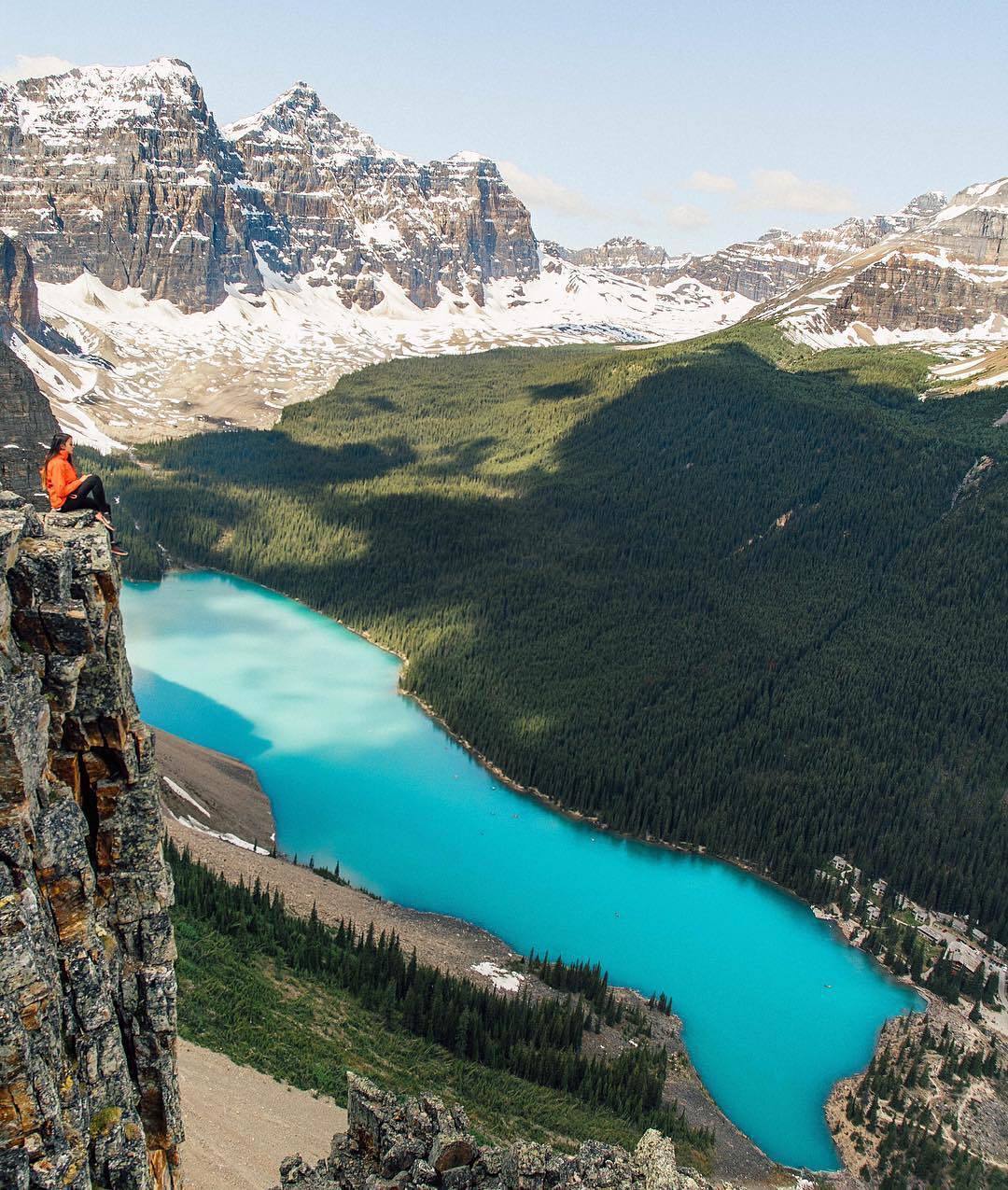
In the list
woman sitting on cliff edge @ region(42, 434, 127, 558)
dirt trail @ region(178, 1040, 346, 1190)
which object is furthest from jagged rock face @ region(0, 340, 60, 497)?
woman sitting on cliff edge @ region(42, 434, 127, 558)

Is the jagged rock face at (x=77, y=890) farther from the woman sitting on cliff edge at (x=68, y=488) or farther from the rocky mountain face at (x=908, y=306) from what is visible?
the rocky mountain face at (x=908, y=306)

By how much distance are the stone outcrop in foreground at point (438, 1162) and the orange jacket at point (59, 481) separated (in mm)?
13187

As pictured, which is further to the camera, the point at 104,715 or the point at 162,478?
the point at 162,478

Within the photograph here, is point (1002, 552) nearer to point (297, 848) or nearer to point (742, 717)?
point (742, 717)

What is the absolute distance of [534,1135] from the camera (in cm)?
3431

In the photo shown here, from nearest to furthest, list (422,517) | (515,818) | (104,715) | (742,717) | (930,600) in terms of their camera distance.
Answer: (104,715) < (515,818) < (742,717) < (930,600) < (422,517)

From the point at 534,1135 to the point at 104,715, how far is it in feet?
84.9

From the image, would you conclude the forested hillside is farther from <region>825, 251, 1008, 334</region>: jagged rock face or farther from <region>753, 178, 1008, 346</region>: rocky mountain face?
<region>825, 251, 1008, 334</region>: jagged rock face

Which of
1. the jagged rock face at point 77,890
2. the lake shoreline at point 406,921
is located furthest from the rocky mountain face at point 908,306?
the jagged rock face at point 77,890

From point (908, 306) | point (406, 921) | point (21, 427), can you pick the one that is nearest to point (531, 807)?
point (406, 921)

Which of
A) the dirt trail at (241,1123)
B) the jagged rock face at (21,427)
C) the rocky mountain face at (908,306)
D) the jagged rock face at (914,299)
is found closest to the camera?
the dirt trail at (241,1123)

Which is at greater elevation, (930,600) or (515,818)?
(930,600)

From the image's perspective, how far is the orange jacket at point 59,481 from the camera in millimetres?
15806

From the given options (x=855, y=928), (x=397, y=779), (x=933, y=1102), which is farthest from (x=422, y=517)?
(x=933, y=1102)
